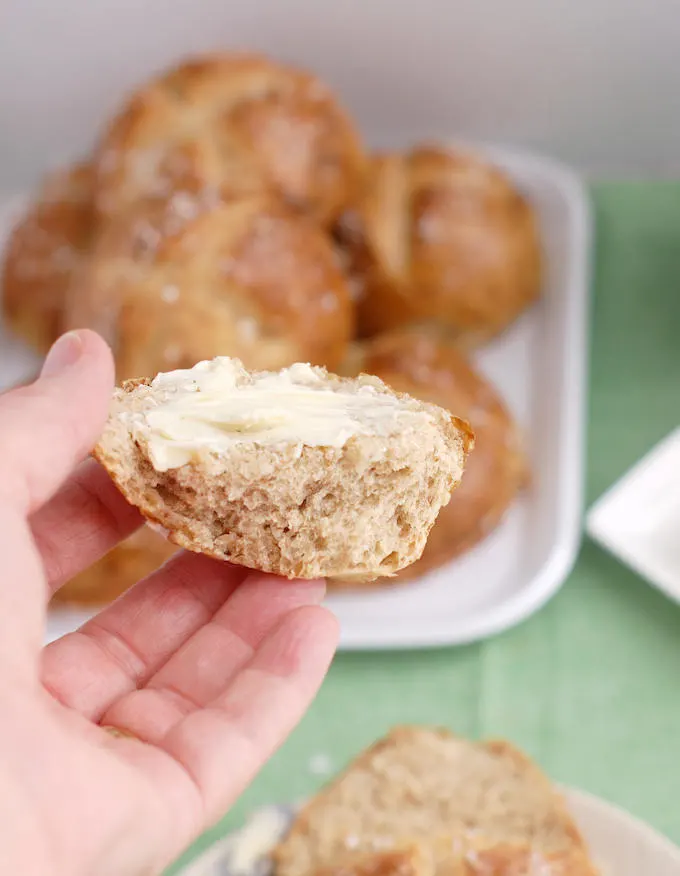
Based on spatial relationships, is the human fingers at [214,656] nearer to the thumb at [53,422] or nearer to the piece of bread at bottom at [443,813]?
the thumb at [53,422]

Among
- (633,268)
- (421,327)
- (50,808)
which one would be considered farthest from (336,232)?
(50,808)

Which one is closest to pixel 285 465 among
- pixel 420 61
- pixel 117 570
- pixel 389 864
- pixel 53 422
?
pixel 53 422

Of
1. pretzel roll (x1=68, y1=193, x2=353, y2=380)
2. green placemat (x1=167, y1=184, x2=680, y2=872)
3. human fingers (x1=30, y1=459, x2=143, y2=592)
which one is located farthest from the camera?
pretzel roll (x1=68, y1=193, x2=353, y2=380)

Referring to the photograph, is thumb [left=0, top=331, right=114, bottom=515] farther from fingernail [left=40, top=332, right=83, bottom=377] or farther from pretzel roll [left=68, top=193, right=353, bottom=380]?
pretzel roll [left=68, top=193, right=353, bottom=380]

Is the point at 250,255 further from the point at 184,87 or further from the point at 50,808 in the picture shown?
the point at 50,808

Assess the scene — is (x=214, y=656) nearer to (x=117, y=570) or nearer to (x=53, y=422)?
(x=53, y=422)

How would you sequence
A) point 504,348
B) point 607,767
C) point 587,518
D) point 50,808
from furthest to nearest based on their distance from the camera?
point 504,348, point 587,518, point 607,767, point 50,808

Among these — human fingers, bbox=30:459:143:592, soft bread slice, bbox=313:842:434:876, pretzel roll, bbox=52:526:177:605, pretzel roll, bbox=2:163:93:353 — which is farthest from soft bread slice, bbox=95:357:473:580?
pretzel roll, bbox=2:163:93:353
